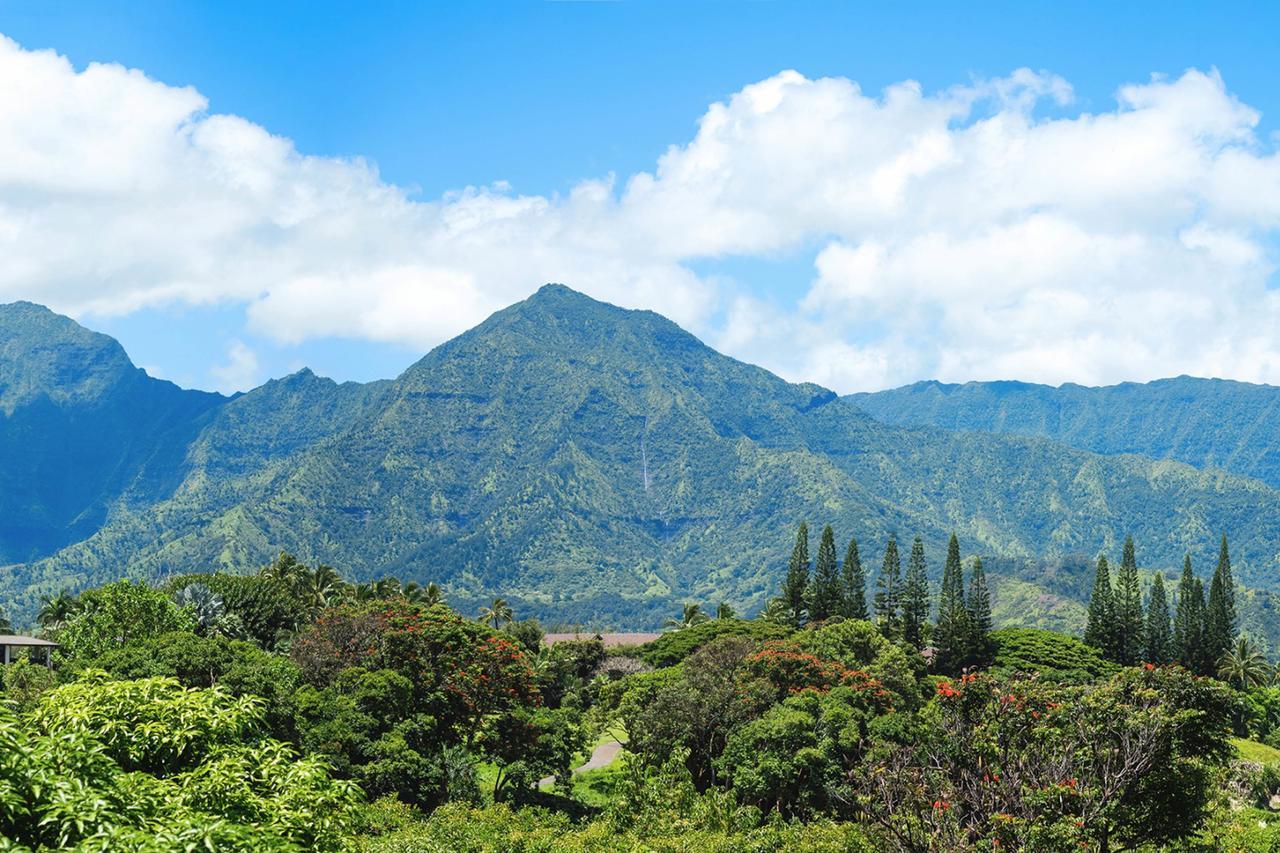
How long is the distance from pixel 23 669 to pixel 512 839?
110 feet

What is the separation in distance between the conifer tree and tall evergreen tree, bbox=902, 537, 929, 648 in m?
20.0

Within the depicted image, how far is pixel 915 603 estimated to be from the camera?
302 ft

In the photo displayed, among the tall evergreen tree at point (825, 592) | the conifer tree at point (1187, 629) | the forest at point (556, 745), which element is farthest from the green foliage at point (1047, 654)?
the tall evergreen tree at point (825, 592)

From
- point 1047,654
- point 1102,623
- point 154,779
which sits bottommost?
point 1047,654

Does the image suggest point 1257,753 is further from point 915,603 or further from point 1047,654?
point 915,603

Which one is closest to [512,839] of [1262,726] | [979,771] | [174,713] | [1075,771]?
[979,771]

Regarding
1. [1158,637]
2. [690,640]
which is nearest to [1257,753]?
[1158,637]

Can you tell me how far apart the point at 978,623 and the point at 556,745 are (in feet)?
180

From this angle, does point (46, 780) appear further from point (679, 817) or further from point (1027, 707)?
point (679, 817)

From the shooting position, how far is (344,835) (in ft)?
45.8

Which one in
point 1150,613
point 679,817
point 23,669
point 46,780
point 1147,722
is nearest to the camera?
point 46,780

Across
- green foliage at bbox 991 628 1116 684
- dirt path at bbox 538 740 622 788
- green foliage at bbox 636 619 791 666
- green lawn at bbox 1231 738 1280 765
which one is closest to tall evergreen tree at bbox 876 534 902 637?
green foliage at bbox 991 628 1116 684

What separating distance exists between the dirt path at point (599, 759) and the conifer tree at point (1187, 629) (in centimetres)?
4781

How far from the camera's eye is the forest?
1245 cm
